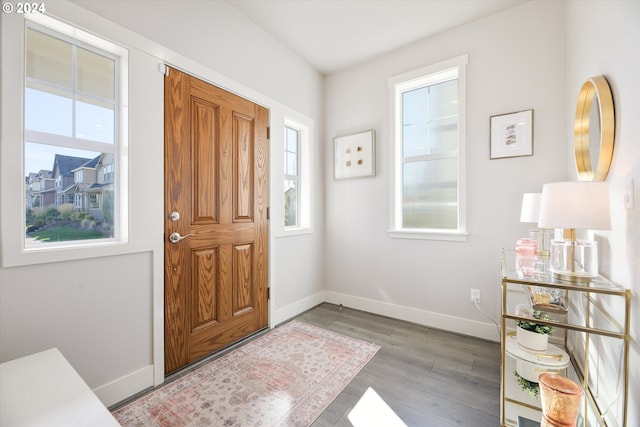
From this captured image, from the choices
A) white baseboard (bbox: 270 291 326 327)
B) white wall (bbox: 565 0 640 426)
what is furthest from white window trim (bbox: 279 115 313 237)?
white wall (bbox: 565 0 640 426)

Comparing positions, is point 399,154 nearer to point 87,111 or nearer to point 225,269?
point 225,269

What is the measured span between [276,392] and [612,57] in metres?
2.50

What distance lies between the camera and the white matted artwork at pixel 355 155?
3.08 m

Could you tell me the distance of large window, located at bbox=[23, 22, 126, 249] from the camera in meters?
1.40

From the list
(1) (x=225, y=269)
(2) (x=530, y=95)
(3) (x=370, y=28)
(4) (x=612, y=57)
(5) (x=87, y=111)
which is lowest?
(1) (x=225, y=269)

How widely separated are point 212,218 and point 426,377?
194cm

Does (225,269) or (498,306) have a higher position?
(225,269)

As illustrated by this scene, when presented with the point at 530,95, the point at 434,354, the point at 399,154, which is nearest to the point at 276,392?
the point at 434,354

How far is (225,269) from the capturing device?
230 cm

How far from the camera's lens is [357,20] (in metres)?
2.46

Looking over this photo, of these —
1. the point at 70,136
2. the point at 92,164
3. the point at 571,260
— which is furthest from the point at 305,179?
the point at 571,260

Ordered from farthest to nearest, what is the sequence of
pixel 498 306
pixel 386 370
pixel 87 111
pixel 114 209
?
pixel 498 306 → pixel 386 370 → pixel 114 209 → pixel 87 111

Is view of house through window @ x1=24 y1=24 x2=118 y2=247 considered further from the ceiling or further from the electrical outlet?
the electrical outlet

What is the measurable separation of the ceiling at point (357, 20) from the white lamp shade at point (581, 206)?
75.7 inches
